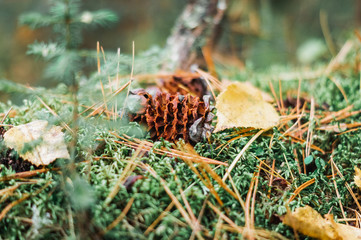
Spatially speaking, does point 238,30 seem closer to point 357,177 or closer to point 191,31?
point 191,31

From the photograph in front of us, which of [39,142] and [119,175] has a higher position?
[39,142]

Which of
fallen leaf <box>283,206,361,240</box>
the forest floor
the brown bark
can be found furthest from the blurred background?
A: fallen leaf <box>283,206,361,240</box>

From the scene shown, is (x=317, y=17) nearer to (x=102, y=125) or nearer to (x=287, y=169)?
(x=287, y=169)

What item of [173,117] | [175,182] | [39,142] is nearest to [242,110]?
[173,117]

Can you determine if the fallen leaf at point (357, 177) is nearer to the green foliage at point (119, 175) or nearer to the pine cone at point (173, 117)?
the green foliage at point (119, 175)

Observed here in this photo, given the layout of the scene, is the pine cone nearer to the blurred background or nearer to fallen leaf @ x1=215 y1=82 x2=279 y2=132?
fallen leaf @ x1=215 y1=82 x2=279 y2=132

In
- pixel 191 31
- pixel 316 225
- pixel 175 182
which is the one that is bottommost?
pixel 316 225
